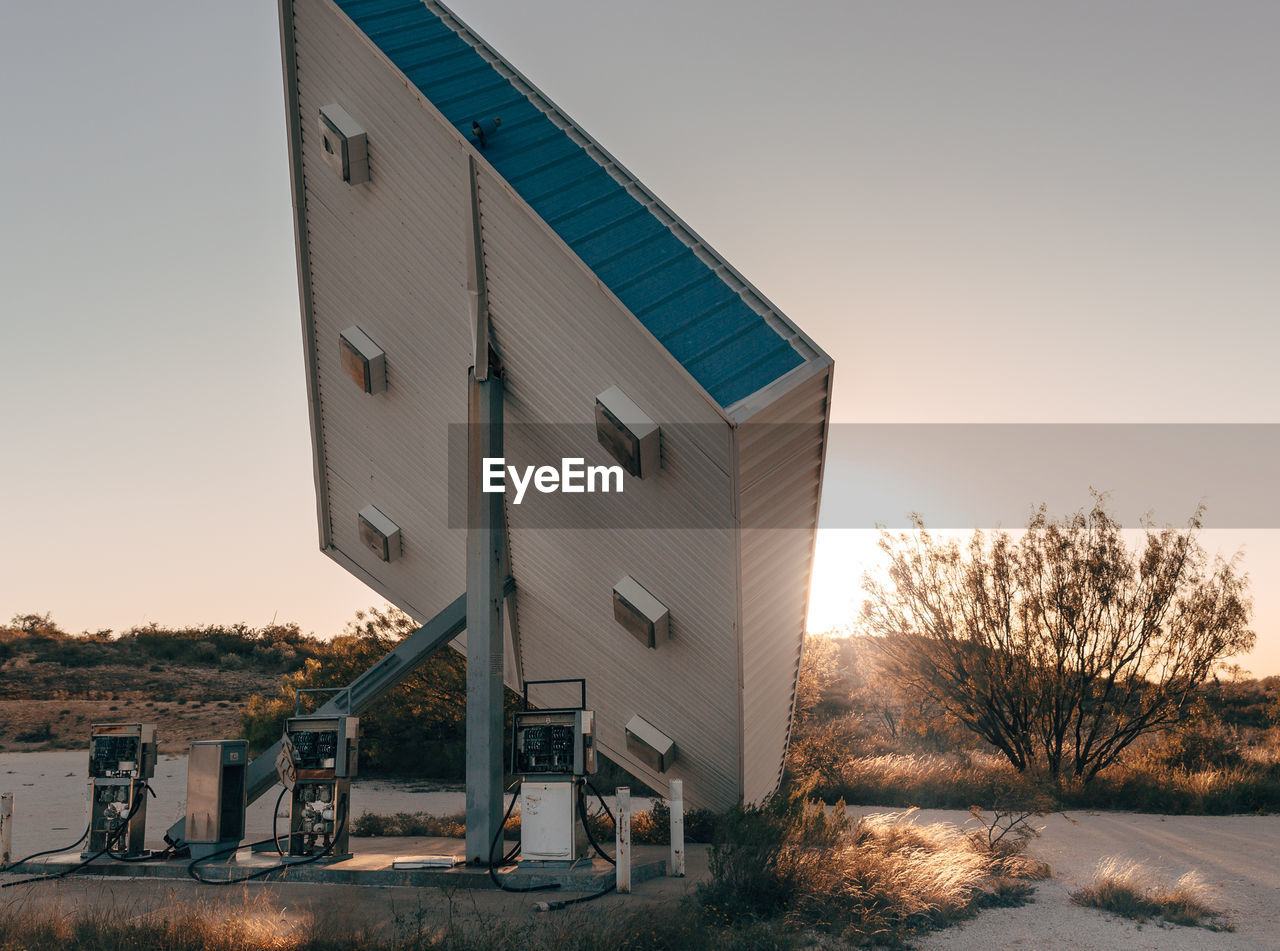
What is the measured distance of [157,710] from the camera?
35.0 m

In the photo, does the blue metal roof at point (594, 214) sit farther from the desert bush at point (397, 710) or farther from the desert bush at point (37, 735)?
the desert bush at point (37, 735)

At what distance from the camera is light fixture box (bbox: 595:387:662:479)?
906 centimetres

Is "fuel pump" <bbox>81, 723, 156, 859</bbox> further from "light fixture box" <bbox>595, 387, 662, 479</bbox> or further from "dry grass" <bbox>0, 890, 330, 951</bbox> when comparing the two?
"light fixture box" <bbox>595, 387, 662, 479</bbox>

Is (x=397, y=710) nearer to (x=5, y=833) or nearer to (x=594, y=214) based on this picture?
(x=5, y=833)

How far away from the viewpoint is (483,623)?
36.8ft

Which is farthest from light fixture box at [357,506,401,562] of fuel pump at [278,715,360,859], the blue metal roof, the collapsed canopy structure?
the blue metal roof

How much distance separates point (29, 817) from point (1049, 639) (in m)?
19.8

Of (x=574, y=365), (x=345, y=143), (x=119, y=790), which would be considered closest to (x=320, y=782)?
(x=119, y=790)

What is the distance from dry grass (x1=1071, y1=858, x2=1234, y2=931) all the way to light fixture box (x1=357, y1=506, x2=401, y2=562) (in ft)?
31.8

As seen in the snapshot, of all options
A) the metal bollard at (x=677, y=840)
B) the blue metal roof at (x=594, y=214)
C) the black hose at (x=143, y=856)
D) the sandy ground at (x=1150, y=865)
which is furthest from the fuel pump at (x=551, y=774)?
the black hose at (x=143, y=856)

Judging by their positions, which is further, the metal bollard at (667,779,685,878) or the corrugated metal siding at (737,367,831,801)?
the metal bollard at (667,779,685,878)

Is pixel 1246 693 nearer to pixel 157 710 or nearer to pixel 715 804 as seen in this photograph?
pixel 715 804

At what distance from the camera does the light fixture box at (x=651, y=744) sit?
12250 millimetres

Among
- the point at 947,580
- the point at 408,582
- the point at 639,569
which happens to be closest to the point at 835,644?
the point at 947,580
